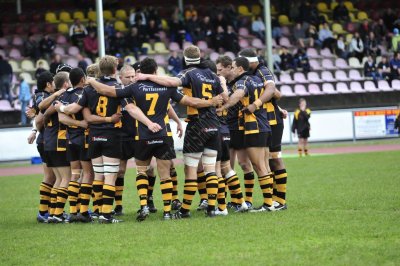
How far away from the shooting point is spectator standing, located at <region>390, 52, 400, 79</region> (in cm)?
3941

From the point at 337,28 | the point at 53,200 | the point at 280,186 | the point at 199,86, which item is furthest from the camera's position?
the point at 337,28

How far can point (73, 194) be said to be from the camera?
13.3 metres

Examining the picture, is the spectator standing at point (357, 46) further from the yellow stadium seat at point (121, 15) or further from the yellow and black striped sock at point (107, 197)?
the yellow and black striped sock at point (107, 197)

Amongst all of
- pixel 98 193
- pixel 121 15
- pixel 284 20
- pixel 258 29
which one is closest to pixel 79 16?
pixel 121 15

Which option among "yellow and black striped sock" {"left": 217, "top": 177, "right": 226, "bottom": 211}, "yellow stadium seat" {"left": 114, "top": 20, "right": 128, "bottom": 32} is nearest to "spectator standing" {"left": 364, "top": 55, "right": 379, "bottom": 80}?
"yellow stadium seat" {"left": 114, "top": 20, "right": 128, "bottom": 32}

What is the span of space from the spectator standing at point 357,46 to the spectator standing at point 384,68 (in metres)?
0.99

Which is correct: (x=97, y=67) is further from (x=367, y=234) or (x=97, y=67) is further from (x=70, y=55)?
(x=70, y=55)

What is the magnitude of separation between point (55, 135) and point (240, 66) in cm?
289

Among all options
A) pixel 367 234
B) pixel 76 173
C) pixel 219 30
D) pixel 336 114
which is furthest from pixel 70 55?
pixel 367 234

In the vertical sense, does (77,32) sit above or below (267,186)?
above

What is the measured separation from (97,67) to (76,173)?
62.0 inches

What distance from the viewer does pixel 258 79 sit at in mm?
13547

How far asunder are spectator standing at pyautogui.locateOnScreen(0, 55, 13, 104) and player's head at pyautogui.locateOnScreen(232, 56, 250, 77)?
2020 centimetres

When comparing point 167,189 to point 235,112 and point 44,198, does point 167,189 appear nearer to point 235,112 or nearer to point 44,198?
point 235,112
